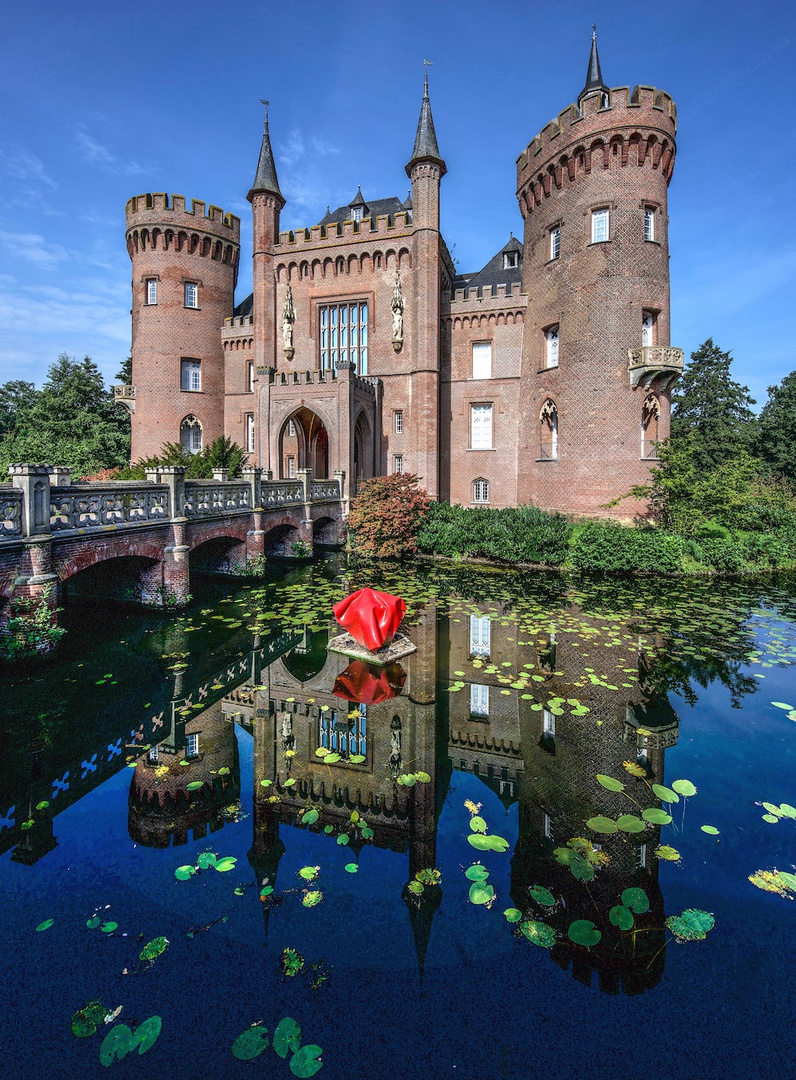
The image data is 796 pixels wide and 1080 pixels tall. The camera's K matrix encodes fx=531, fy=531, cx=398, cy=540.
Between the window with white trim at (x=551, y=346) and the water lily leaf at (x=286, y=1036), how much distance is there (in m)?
23.1

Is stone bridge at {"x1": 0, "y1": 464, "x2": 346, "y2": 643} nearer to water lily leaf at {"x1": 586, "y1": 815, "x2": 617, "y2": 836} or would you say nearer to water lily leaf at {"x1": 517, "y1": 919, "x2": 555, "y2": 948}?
water lily leaf at {"x1": 517, "y1": 919, "x2": 555, "y2": 948}

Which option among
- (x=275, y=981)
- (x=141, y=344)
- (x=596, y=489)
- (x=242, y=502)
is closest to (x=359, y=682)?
(x=275, y=981)

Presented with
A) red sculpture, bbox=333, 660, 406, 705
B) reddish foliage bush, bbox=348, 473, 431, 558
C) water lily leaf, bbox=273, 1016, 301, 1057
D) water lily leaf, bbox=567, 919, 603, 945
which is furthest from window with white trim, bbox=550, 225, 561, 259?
water lily leaf, bbox=273, 1016, 301, 1057

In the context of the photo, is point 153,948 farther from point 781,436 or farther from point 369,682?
point 781,436

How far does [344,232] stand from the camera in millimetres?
24734

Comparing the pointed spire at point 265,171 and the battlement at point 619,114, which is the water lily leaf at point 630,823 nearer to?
the battlement at point 619,114

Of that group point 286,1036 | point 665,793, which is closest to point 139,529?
point 286,1036

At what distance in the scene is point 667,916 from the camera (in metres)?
3.73

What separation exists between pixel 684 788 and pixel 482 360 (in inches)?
919

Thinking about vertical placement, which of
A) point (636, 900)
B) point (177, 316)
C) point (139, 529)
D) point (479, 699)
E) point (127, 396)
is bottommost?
point (636, 900)

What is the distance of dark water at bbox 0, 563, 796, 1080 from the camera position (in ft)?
9.70

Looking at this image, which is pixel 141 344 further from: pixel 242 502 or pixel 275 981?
pixel 275 981

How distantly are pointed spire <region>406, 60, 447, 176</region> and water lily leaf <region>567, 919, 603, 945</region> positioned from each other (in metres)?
27.0

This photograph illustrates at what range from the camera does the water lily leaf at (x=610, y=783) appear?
17.1 feet
